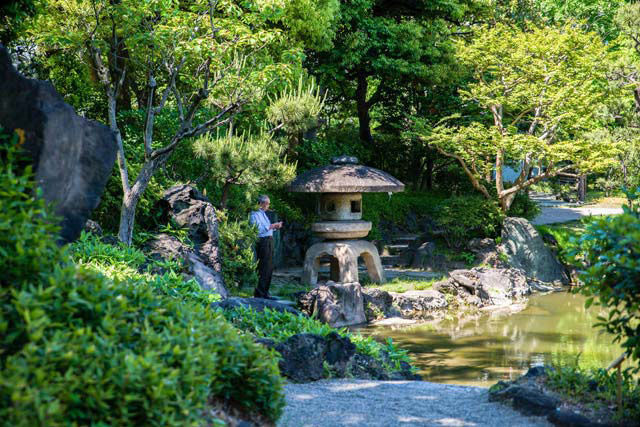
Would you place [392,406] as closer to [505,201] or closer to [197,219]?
[197,219]

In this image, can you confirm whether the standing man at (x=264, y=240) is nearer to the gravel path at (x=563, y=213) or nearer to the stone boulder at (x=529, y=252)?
the stone boulder at (x=529, y=252)

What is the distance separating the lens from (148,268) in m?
7.96

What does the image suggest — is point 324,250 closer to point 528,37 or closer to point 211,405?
point 528,37

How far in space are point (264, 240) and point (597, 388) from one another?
6.50 meters

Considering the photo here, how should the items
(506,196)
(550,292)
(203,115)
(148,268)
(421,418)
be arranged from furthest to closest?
(506,196), (550,292), (203,115), (148,268), (421,418)

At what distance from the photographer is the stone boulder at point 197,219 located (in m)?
9.65

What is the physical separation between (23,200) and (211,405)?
4.60 feet

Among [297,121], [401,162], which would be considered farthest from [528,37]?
[297,121]

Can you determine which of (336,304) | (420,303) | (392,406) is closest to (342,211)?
(420,303)

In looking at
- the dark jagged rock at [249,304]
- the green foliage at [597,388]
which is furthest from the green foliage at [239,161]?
the green foliage at [597,388]

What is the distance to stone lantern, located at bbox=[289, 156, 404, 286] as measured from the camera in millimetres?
13211

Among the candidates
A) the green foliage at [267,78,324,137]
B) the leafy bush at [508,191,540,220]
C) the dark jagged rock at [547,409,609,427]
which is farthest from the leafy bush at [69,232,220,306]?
the leafy bush at [508,191,540,220]

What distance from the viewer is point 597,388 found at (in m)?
4.45

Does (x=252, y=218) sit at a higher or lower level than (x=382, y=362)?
higher
